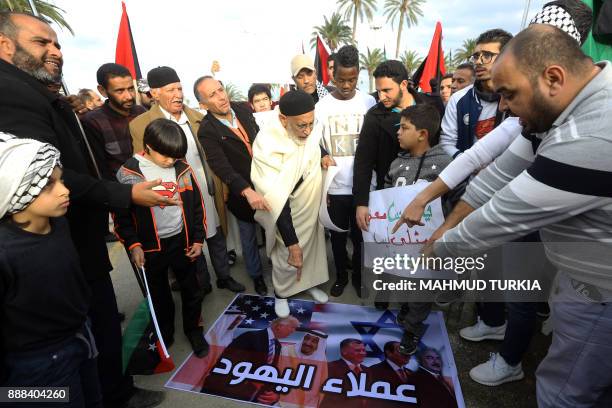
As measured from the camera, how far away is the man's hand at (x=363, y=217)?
2.60 metres

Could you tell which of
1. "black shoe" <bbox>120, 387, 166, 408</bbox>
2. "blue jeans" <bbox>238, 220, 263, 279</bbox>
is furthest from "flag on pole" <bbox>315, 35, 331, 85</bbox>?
"black shoe" <bbox>120, 387, 166, 408</bbox>

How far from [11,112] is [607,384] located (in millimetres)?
2626

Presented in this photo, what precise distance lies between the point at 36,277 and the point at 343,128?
7.97 feet

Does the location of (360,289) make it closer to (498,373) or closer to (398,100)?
(498,373)

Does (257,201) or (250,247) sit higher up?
(257,201)

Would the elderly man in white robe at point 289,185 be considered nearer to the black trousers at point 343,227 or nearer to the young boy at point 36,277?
the black trousers at point 343,227

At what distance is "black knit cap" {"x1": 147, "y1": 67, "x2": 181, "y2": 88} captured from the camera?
302cm

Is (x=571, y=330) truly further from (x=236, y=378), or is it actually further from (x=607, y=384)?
(x=236, y=378)

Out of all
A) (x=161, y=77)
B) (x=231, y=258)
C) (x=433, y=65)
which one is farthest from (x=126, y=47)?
(x=433, y=65)

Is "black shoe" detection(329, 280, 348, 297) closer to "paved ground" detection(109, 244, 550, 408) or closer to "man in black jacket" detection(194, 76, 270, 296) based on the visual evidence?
"paved ground" detection(109, 244, 550, 408)

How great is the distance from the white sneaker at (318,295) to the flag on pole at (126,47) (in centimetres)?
382

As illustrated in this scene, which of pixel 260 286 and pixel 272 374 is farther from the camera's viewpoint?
pixel 260 286

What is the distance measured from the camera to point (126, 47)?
4473 millimetres

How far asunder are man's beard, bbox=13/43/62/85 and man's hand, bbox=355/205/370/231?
2.18m
